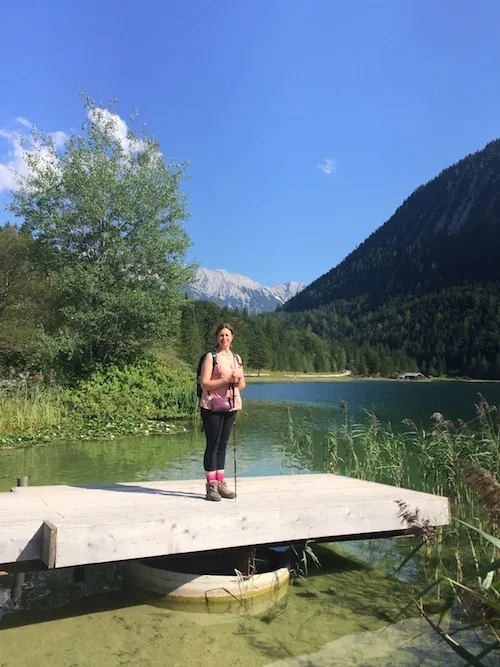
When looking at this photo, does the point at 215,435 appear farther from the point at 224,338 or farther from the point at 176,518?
the point at 176,518

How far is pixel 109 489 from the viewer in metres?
6.12

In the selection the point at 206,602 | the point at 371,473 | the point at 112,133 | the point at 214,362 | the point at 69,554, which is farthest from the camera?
the point at 112,133

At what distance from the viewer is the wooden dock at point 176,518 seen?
401 cm

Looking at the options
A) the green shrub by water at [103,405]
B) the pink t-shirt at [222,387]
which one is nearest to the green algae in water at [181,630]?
the pink t-shirt at [222,387]

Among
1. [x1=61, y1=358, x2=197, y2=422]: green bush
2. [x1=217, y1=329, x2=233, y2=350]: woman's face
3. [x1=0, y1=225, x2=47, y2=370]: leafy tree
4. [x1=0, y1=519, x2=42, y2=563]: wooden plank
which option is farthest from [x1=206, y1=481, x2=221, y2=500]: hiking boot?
[x1=0, y1=225, x2=47, y2=370]: leafy tree

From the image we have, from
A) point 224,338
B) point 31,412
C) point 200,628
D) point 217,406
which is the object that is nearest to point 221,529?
point 200,628

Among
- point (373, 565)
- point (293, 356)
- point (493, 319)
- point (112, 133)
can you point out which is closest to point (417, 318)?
point (493, 319)

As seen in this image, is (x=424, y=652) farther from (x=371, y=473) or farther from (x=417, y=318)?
(x=417, y=318)

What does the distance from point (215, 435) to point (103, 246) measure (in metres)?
16.0

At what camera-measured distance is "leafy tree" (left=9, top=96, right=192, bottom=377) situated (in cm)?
1936

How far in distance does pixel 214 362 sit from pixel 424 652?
9.89 ft

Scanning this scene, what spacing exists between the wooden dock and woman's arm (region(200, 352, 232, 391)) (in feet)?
3.69

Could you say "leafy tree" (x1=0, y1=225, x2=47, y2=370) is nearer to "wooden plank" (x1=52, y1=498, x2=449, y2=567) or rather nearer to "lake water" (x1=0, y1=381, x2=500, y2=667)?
"lake water" (x1=0, y1=381, x2=500, y2=667)

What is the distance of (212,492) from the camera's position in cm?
532
